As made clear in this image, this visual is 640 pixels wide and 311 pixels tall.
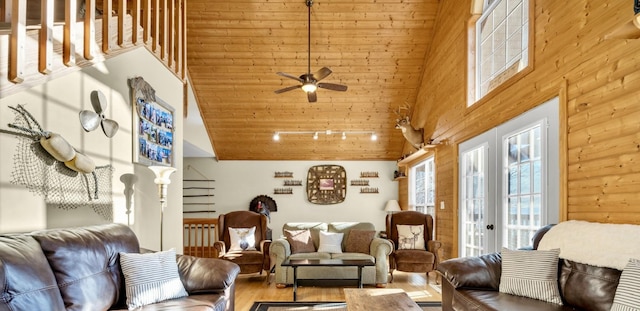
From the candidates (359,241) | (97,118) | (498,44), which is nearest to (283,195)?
(359,241)

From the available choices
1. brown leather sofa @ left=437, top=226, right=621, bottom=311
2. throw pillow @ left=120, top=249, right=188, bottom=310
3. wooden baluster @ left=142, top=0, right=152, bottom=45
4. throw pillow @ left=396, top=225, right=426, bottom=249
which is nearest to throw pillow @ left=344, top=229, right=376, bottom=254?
throw pillow @ left=396, top=225, right=426, bottom=249

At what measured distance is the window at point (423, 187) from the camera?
291 inches

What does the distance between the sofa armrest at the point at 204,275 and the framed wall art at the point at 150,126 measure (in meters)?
1.25

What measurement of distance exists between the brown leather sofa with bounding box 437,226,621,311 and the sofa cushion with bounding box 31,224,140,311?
7.85ft

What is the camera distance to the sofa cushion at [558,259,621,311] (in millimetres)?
2436

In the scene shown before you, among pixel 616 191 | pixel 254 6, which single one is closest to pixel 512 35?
pixel 616 191

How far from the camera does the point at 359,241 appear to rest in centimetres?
611

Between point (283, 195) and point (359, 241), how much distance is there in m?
3.50

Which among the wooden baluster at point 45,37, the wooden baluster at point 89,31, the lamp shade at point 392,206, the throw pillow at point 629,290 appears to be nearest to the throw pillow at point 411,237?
the lamp shade at point 392,206

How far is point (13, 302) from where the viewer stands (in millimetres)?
1956

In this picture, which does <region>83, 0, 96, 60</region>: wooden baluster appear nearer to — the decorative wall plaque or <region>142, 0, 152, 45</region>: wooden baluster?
<region>142, 0, 152, 45</region>: wooden baluster

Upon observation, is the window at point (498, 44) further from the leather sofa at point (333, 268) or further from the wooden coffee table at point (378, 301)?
the wooden coffee table at point (378, 301)

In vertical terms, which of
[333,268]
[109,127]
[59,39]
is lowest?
[333,268]

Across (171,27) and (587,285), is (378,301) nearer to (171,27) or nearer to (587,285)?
(587,285)
